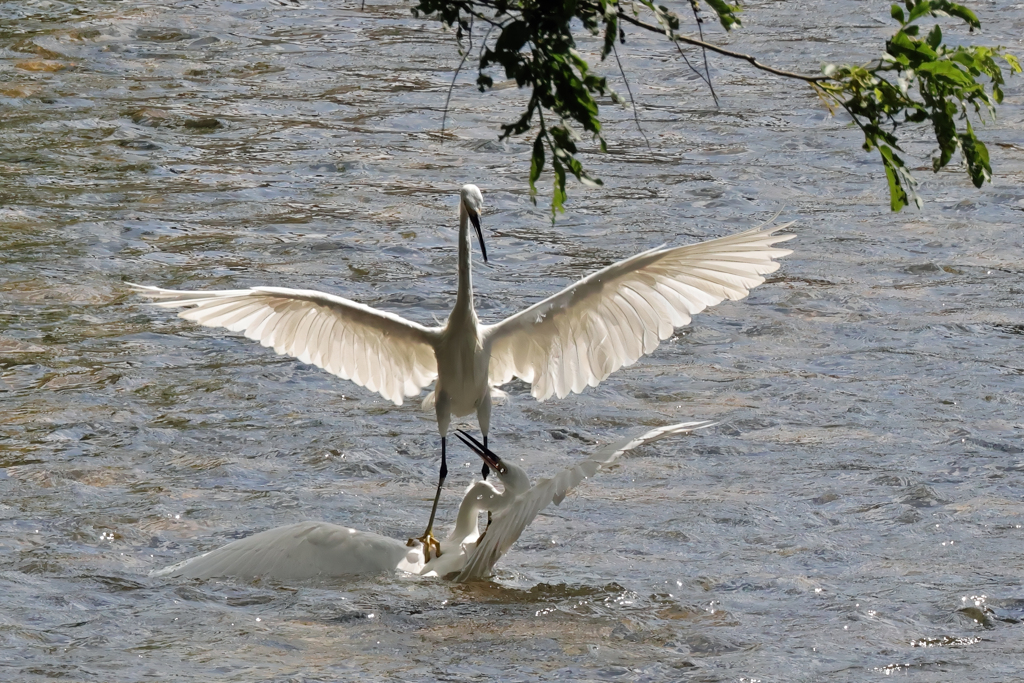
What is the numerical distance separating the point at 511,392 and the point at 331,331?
2.36 m

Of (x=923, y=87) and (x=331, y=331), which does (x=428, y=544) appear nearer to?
(x=331, y=331)

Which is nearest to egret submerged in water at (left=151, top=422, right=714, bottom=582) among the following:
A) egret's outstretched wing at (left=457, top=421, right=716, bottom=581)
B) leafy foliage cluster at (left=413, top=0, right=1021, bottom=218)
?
egret's outstretched wing at (left=457, top=421, right=716, bottom=581)

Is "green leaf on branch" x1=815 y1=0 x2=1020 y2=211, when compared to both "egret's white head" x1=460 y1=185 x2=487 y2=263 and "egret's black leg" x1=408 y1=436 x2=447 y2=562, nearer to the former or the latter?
"egret's white head" x1=460 y1=185 x2=487 y2=263

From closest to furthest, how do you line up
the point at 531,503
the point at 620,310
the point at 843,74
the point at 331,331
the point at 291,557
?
1. the point at 843,74
2. the point at 531,503
3. the point at 291,557
4. the point at 620,310
5. the point at 331,331

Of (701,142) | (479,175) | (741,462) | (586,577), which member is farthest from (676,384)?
(701,142)

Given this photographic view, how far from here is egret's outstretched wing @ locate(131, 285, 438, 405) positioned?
6199mm

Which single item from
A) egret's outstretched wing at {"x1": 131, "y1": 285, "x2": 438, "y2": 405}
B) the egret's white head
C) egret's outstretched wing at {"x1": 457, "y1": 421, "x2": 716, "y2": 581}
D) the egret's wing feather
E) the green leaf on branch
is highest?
the green leaf on branch

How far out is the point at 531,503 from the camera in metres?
5.69

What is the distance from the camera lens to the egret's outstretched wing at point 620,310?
19.8 feet

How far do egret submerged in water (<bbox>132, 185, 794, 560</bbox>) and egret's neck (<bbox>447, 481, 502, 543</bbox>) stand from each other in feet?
0.46

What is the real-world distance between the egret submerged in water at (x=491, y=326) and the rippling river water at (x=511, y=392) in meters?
0.69

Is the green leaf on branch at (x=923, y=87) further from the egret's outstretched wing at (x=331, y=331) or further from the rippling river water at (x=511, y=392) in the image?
the egret's outstretched wing at (x=331, y=331)

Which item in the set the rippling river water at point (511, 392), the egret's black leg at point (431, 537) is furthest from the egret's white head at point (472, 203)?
the rippling river water at point (511, 392)

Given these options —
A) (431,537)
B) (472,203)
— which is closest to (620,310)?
(472,203)
